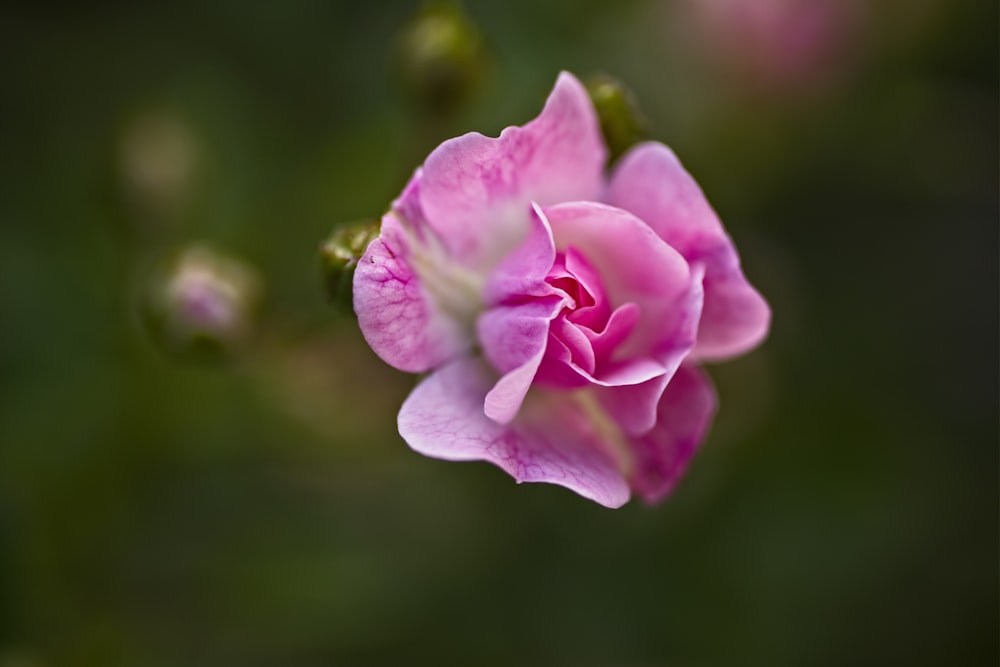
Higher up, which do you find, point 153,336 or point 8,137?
point 8,137

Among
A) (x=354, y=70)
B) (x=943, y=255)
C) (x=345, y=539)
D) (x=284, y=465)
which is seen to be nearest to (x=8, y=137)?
(x=354, y=70)

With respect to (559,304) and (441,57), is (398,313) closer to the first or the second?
(559,304)

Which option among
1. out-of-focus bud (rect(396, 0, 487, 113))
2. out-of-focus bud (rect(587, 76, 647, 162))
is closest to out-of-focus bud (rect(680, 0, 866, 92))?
out-of-focus bud (rect(396, 0, 487, 113))

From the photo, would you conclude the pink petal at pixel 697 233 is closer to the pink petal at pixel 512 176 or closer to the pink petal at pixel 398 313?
the pink petal at pixel 512 176

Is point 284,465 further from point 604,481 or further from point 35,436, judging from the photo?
point 604,481

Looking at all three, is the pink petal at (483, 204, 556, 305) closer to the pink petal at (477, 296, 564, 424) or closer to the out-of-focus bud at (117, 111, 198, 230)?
the pink petal at (477, 296, 564, 424)
